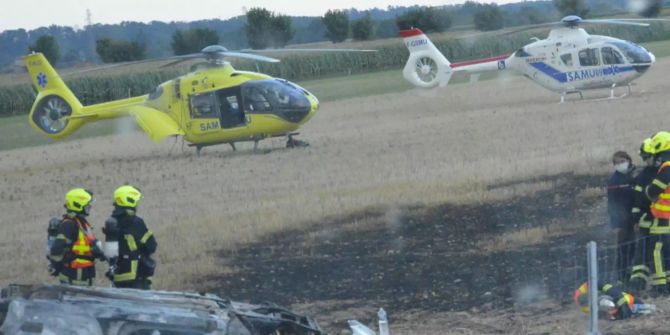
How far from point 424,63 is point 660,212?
25254 mm

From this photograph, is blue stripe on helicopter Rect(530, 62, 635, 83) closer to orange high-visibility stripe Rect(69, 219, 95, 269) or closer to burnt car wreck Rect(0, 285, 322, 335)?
orange high-visibility stripe Rect(69, 219, 95, 269)

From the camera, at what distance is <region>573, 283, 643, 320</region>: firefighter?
929 cm

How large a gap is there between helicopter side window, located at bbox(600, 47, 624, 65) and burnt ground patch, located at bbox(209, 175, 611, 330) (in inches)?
566

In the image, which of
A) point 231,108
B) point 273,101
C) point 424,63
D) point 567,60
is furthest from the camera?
point 424,63

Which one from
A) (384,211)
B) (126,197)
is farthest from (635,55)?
(126,197)

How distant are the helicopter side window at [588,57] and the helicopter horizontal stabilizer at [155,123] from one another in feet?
39.2

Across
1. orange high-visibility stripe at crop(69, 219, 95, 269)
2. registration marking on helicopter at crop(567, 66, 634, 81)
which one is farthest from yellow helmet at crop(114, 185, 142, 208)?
registration marking on helicopter at crop(567, 66, 634, 81)

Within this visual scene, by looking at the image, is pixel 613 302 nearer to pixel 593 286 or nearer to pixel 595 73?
pixel 593 286

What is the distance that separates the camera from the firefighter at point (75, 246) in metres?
9.63

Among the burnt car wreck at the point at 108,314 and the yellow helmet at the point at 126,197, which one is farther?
the yellow helmet at the point at 126,197

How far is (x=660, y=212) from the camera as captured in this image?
32.5 feet

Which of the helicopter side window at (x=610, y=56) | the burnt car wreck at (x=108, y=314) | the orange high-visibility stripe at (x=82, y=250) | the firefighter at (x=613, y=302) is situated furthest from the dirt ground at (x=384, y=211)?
the burnt car wreck at (x=108, y=314)

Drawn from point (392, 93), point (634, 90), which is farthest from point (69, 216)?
point (392, 93)

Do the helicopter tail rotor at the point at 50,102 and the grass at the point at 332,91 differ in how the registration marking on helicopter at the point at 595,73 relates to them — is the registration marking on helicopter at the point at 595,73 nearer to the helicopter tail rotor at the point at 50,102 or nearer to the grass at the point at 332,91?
the helicopter tail rotor at the point at 50,102
